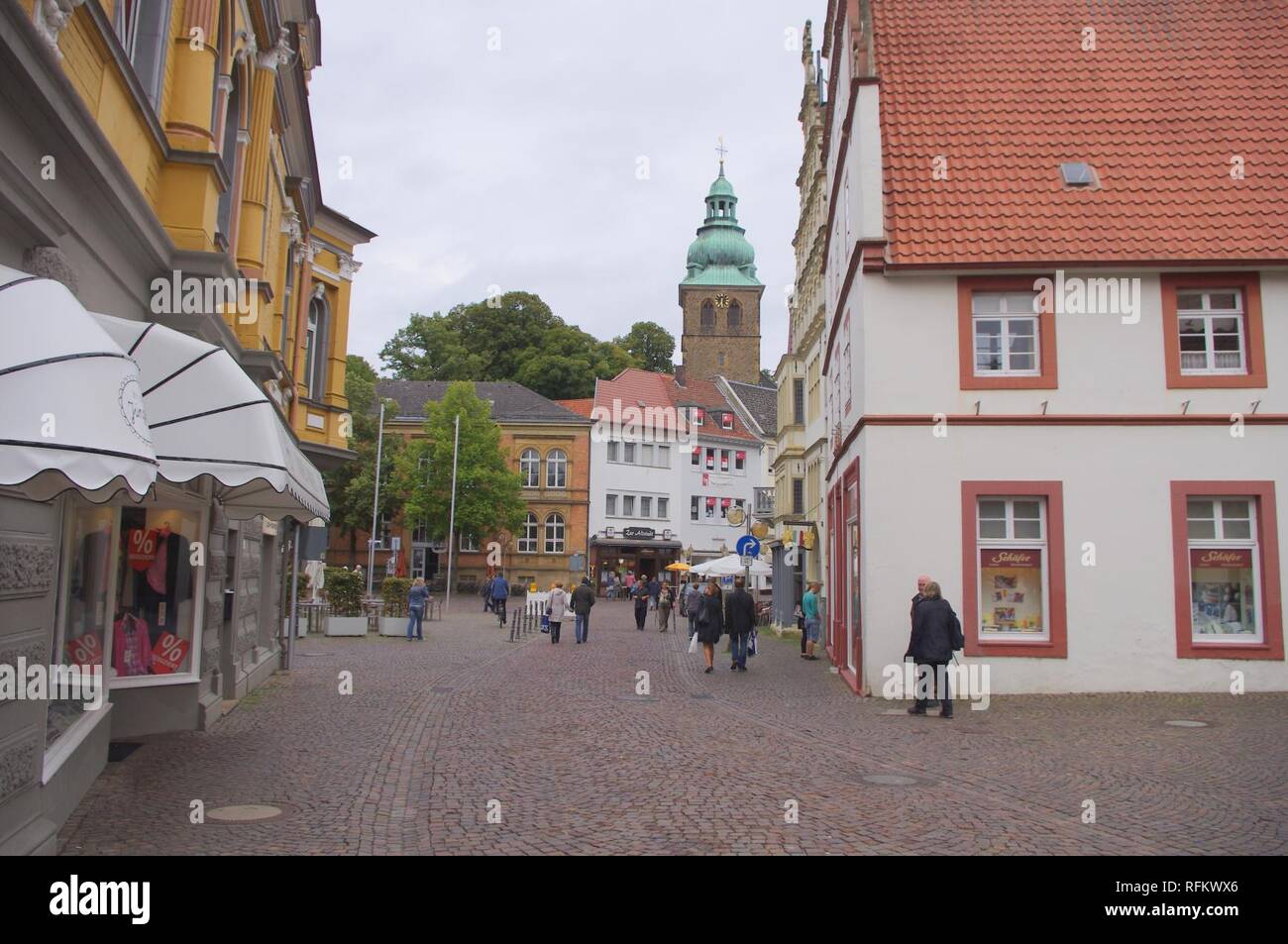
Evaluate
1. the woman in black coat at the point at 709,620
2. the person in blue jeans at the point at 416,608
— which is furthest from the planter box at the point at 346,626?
the woman in black coat at the point at 709,620

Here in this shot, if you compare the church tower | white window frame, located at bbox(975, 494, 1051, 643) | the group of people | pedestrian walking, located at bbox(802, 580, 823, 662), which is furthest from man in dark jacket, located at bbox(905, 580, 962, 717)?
the church tower

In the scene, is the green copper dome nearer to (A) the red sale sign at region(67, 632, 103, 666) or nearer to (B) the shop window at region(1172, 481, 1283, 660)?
(B) the shop window at region(1172, 481, 1283, 660)

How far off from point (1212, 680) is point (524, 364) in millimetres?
67806

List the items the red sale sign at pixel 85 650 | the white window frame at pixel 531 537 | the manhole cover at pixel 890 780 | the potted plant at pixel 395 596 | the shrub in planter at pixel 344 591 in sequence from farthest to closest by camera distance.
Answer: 1. the white window frame at pixel 531 537
2. the potted plant at pixel 395 596
3. the shrub in planter at pixel 344 591
4. the manhole cover at pixel 890 780
5. the red sale sign at pixel 85 650

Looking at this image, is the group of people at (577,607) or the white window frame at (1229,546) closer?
the white window frame at (1229,546)

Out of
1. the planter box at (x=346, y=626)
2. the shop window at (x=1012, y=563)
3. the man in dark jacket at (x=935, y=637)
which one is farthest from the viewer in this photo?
the planter box at (x=346, y=626)

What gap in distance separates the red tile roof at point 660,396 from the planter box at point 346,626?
132 ft

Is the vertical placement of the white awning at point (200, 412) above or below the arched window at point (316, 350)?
below

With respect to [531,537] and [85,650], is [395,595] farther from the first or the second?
[531,537]

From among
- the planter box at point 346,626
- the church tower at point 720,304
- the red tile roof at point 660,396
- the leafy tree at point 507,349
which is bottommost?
the planter box at point 346,626

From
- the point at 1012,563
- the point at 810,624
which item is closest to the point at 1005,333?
the point at 1012,563

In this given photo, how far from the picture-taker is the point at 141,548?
10805mm

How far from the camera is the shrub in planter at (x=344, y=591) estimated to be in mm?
29109

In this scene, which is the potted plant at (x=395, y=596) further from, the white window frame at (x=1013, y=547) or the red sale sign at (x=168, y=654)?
the white window frame at (x=1013, y=547)
